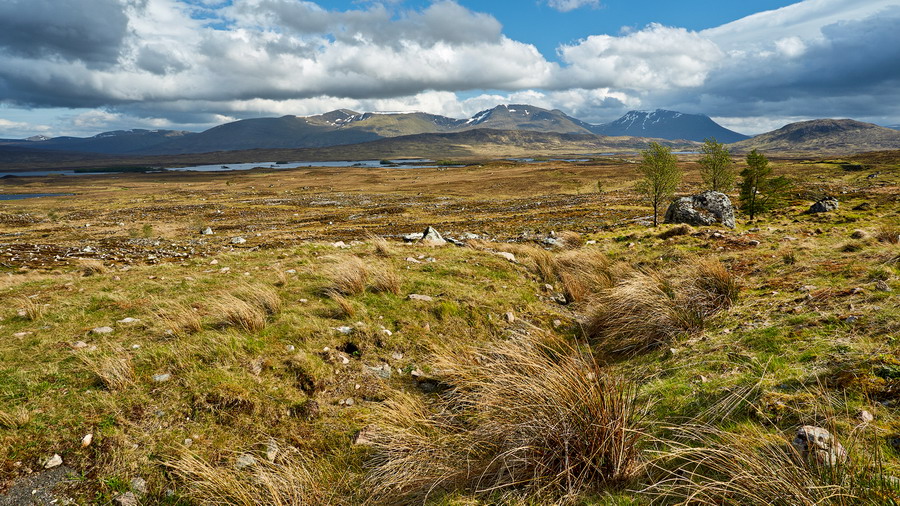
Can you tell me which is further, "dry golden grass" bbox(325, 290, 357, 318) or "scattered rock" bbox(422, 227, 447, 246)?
"scattered rock" bbox(422, 227, 447, 246)

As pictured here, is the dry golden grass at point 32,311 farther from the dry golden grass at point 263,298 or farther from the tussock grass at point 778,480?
the tussock grass at point 778,480

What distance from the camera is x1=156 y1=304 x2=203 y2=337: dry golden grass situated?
7176mm

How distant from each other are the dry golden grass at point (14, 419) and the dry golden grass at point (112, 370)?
2.73 ft

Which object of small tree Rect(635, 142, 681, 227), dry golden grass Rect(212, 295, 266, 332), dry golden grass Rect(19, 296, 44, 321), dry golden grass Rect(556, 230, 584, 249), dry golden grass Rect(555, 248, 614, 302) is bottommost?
dry golden grass Rect(556, 230, 584, 249)

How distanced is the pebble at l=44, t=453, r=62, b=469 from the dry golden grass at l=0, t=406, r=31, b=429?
78cm

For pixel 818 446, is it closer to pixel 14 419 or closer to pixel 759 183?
pixel 14 419

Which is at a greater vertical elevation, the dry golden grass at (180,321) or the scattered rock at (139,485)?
the dry golden grass at (180,321)

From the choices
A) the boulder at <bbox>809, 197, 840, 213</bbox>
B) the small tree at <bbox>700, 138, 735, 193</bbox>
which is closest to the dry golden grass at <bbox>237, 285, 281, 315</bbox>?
the boulder at <bbox>809, 197, 840, 213</bbox>

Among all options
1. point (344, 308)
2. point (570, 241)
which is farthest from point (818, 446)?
point (570, 241)

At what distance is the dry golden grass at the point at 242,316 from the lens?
7546 mm

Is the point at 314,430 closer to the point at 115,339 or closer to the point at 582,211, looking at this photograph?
the point at 115,339

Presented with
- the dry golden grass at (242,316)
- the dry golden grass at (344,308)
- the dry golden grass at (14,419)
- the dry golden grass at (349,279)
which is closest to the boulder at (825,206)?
the dry golden grass at (349,279)

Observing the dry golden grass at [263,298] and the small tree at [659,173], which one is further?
the small tree at [659,173]

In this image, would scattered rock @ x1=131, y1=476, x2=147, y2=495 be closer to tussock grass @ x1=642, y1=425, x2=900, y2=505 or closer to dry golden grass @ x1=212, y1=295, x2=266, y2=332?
dry golden grass @ x1=212, y1=295, x2=266, y2=332
